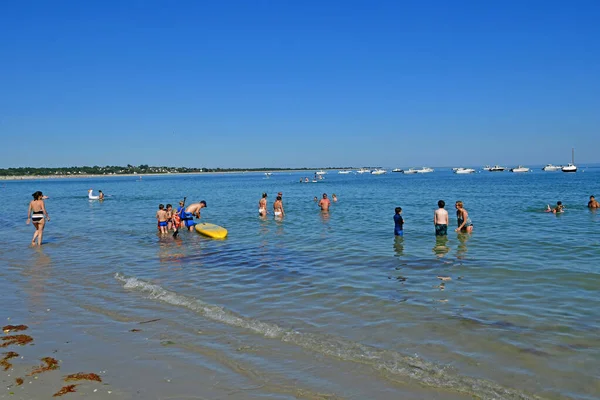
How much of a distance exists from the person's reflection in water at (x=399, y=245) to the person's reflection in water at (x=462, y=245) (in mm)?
1555

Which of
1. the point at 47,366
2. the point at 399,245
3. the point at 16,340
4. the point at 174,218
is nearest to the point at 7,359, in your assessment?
the point at 47,366

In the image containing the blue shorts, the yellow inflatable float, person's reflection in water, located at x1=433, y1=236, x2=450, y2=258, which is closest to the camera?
person's reflection in water, located at x1=433, y1=236, x2=450, y2=258

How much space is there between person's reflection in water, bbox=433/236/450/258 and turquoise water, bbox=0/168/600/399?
0.12 meters

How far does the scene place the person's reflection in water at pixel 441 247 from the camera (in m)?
13.5

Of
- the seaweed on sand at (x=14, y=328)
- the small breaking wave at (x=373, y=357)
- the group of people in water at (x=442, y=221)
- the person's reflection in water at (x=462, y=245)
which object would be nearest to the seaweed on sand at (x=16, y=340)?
the seaweed on sand at (x=14, y=328)

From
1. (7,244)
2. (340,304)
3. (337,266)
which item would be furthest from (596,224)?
(7,244)

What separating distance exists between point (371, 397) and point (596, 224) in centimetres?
1873

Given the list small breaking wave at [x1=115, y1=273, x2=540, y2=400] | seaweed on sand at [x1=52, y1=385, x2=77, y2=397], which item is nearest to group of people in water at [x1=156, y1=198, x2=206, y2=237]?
small breaking wave at [x1=115, y1=273, x2=540, y2=400]

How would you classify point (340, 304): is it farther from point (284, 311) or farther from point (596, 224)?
point (596, 224)

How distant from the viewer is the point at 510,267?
1134 cm

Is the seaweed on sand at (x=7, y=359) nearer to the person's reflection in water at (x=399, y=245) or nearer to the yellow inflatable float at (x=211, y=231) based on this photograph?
the person's reflection in water at (x=399, y=245)

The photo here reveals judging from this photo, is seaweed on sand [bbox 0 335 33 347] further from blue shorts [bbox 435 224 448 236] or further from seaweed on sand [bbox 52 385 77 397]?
blue shorts [bbox 435 224 448 236]

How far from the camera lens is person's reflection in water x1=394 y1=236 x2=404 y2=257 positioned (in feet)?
44.9

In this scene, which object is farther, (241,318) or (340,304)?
(340,304)
